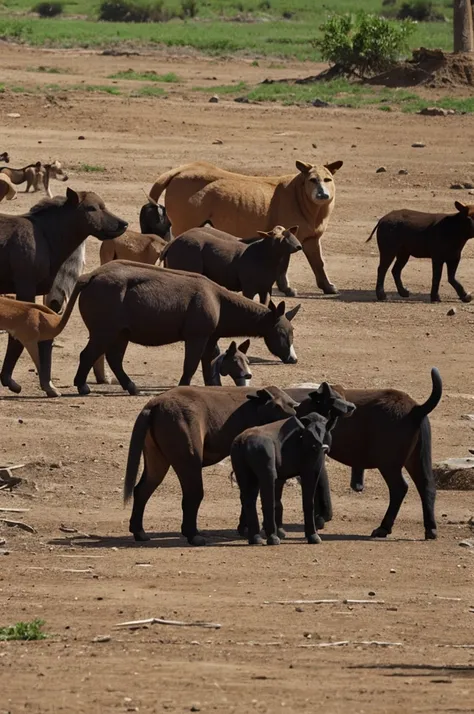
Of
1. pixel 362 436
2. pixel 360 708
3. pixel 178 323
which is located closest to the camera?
pixel 360 708

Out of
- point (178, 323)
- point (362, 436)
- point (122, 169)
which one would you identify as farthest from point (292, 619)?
point (122, 169)

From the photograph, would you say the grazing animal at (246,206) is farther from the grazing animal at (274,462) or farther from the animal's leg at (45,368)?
the grazing animal at (274,462)

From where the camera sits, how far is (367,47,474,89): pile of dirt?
4019 cm

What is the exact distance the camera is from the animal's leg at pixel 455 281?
20.5m

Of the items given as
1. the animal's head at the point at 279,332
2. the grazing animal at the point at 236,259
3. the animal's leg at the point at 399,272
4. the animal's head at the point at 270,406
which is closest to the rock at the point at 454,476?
the animal's head at the point at 270,406

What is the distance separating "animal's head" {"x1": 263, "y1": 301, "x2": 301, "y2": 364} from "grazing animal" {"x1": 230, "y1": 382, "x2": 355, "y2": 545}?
A: 4.09m

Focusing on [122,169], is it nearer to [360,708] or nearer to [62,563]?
[62,563]

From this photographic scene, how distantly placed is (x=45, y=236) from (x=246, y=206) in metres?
5.62

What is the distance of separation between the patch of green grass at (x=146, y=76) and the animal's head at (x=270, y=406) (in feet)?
103

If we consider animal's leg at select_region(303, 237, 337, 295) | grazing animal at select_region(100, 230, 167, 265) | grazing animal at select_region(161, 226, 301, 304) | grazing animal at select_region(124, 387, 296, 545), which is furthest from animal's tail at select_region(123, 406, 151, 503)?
animal's leg at select_region(303, 237, 337, 295)

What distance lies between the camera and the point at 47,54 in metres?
50.3

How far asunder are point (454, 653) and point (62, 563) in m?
2.66

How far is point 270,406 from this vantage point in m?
11.2

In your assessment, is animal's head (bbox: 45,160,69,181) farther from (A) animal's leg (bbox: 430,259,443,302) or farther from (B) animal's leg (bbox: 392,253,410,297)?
(A) animal's leg (bbox: 430,259,443,302)
